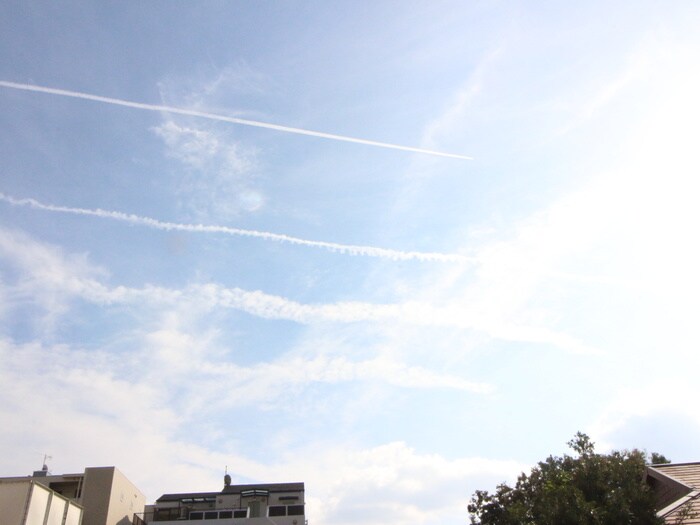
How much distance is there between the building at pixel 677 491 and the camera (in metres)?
23.9

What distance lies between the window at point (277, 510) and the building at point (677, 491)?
4181cm

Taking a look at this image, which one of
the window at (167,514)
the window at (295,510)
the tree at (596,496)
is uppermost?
the window at (167,514)

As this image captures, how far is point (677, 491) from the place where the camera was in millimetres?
28109

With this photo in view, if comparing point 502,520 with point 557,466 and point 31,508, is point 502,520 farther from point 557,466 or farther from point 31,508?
point 31,508

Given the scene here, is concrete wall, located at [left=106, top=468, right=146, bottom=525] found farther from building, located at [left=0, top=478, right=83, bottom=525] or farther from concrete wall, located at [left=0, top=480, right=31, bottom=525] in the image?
concrete wall, located at [left=0, top=480, right=31, bottom=525]

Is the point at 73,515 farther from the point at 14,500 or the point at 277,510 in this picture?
the point at 277,510

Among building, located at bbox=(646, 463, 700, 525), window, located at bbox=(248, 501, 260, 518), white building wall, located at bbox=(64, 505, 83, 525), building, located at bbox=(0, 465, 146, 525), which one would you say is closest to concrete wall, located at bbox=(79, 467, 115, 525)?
building, located at bbox=(0, 465, 146, 525)

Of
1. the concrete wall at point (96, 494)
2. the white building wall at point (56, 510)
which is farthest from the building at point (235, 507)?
the white building wall at point (56, 510)

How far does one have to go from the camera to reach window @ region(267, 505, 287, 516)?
2445 inches

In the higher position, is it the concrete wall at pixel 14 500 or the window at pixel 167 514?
the window at pixel 167 514

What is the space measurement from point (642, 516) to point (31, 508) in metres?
26.2

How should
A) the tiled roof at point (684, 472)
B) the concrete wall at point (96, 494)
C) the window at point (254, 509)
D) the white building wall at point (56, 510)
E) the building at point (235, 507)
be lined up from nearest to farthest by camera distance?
1. the white building wall at point (56, 510)
2. the tiled roof at point (684, 472)
3. the concrete wall at point (96, 494)
4. the building at point (235, 507)
5. the window at point (254, 509)

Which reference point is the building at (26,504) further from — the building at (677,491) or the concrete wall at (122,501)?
the concrete wall at (122,501)

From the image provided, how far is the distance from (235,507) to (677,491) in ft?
167
